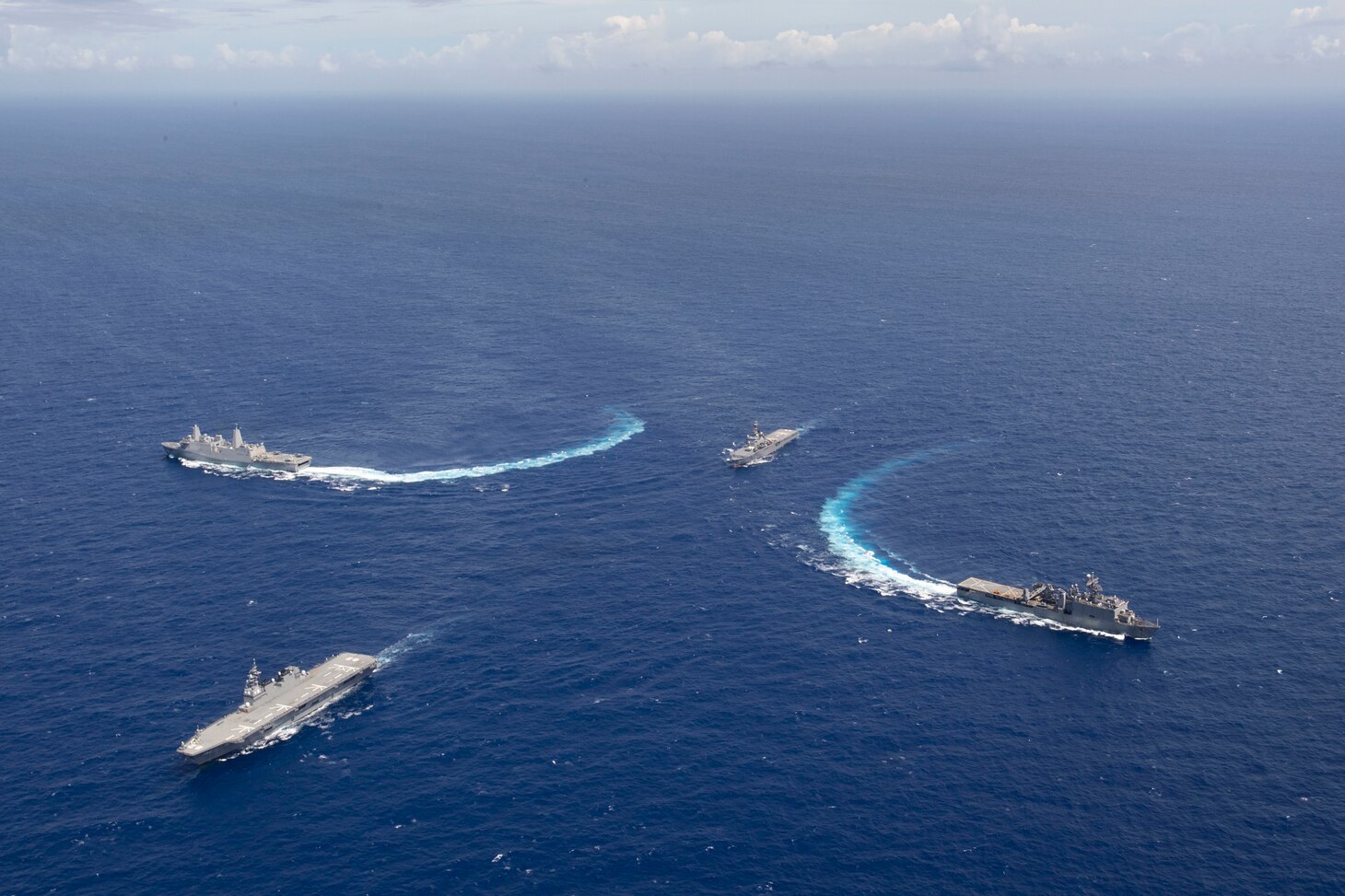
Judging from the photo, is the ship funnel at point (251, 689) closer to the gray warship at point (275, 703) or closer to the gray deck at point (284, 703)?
the gray warship at point (275, 703)

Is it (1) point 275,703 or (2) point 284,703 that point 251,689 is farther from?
(2) point 284,703

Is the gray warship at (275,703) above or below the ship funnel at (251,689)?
below

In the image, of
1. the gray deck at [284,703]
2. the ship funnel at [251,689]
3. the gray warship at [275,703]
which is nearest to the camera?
the gray warship at [275,703]

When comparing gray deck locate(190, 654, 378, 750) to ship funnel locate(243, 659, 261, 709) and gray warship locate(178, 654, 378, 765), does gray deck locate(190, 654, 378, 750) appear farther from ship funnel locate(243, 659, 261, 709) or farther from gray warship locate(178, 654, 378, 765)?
ship funnel locate(243, 659, 261, 709)

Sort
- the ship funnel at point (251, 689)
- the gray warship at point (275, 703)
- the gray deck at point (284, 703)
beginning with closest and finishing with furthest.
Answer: the gray warship at point (275, 703)
the gray deck at point (284, 703)
the ship funnel at point (251, 689)

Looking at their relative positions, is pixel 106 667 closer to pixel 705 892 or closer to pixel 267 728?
pixel 267 728

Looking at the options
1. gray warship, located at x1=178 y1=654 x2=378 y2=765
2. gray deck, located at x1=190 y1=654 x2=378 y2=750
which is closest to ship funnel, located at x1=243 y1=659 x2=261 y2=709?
gray warship, located at x1=178 y1=654 x2=378 y2=765

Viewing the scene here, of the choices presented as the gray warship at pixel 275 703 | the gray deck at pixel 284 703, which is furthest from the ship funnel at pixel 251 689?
the gray deck at pixel 284 703

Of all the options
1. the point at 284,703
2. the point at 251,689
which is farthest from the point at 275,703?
the point at 251,689

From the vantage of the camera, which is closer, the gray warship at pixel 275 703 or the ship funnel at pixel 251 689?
the gray warship at pixel 275 703

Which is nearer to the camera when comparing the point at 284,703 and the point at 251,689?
the point at 251,689
